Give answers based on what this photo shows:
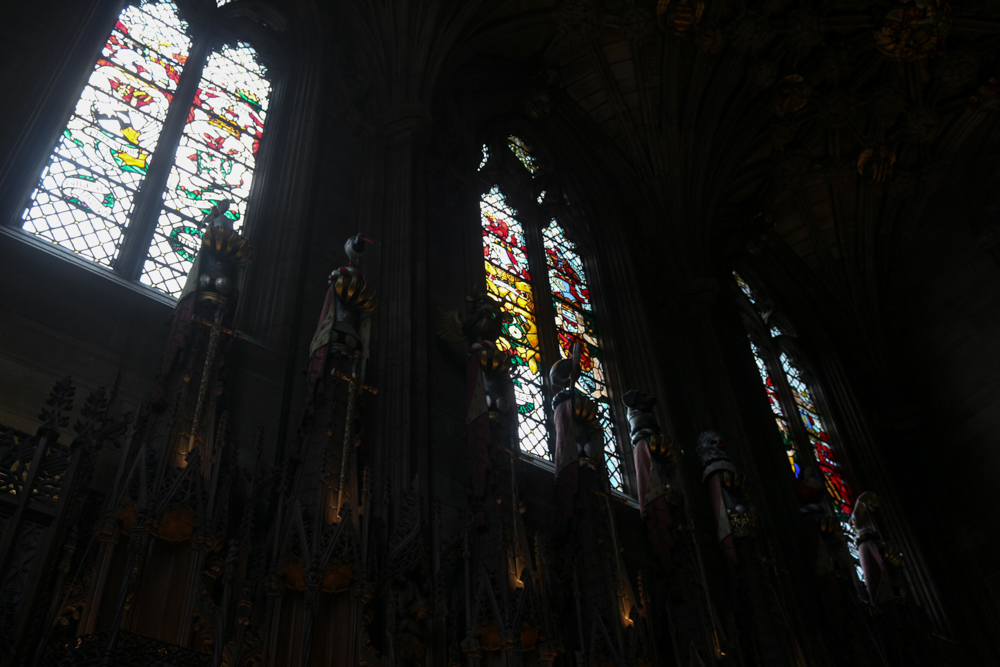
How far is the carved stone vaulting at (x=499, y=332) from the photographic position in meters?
5.61

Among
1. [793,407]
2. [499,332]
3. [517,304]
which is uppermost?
[793,407]

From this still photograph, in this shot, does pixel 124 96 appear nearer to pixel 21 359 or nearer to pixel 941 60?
pixel 21 359

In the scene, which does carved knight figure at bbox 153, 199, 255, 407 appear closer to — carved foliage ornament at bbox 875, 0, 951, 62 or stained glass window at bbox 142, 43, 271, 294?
stained glass window at bbox 142, 43, 271, 294

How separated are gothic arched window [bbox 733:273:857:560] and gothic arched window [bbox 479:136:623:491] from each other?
309cm

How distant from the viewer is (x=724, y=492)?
31.8 feet

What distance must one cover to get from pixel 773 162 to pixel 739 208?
3.15 feet

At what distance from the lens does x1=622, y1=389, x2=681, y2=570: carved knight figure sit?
8578 mm

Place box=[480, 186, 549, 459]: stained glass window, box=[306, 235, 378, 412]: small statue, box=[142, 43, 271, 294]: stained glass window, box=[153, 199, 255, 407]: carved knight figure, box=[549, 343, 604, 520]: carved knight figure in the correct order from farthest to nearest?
box=[480, 186, 549, 459]: stained glass window < box=[549, 343, 604, 520]: carved knight figure < box=[142, 43, 271, 294]: stained glass window < box=[306, 235, 378, 412]: small statue < box=[153, 199, 255, 407]: carved knight figure

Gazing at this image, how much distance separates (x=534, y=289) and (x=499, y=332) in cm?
287

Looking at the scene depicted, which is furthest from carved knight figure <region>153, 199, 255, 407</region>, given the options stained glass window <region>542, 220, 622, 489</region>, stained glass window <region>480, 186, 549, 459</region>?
stained glass window <region>542, 220, 622, 489</region>

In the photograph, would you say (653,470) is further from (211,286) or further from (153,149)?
(153,149)

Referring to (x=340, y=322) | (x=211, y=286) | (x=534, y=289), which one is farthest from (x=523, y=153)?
(x=211, y=286)

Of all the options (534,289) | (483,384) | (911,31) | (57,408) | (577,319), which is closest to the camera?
(57,408)

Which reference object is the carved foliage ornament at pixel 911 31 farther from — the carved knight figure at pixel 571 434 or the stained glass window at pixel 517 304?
the carved knight figure at pixel 571 434
